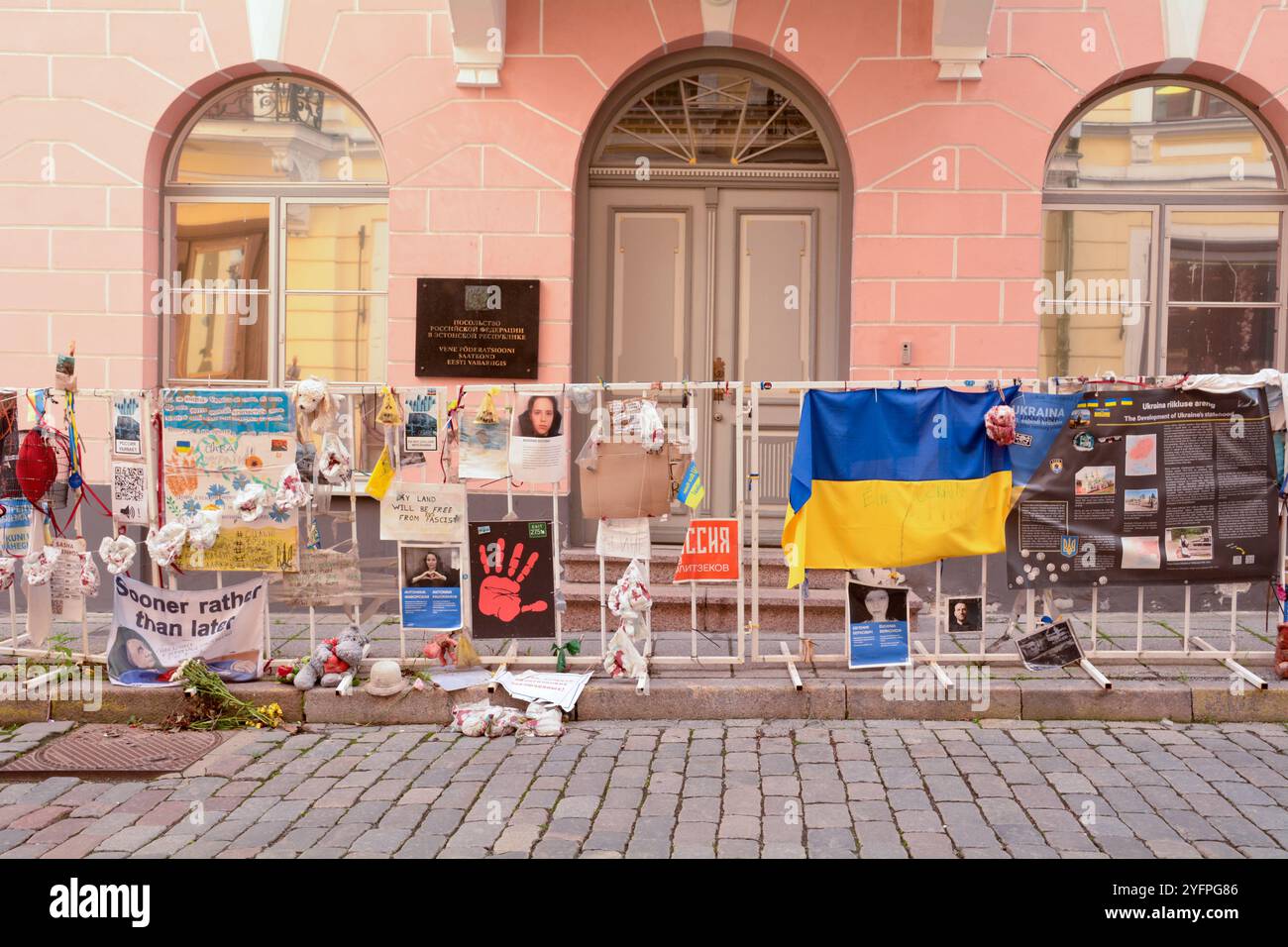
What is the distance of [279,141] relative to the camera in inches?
338

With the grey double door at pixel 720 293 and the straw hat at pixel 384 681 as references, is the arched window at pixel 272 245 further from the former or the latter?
the straw hat at pixel 384 681

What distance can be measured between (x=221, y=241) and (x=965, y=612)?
6.09 meters

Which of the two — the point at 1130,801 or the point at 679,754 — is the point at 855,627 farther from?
the point at 1130,801

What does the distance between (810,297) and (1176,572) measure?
3.41m

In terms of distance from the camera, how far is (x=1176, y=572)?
6.28m

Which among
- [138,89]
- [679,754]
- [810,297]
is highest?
[138,89]

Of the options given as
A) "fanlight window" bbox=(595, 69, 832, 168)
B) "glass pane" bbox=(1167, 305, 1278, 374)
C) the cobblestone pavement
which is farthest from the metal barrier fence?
"fanlight window" bbox=(595, 69, 832, 168)

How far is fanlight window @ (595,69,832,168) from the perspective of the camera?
852 cm

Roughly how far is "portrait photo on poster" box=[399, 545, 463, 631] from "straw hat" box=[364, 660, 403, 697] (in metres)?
0.28

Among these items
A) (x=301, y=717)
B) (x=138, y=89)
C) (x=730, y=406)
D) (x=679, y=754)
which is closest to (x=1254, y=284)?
(x=730, y=406)

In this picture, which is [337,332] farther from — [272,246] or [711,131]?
[711,131]

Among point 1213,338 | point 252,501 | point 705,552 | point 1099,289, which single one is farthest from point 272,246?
point 1213,338

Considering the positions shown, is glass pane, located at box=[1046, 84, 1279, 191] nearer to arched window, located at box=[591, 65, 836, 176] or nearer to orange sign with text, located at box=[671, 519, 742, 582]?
arched window, located at box=[591, 65, 836, 176]

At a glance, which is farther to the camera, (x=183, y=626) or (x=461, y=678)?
(x=183, y=626)
